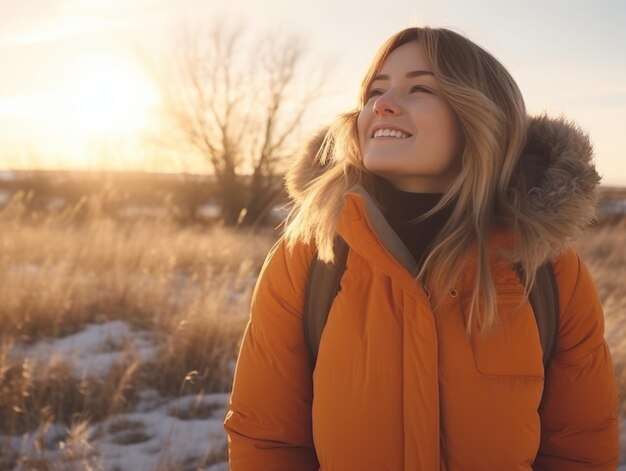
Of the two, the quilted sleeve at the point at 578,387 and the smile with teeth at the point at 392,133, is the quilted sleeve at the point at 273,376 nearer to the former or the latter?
the smile with teeth at the point at 392,133

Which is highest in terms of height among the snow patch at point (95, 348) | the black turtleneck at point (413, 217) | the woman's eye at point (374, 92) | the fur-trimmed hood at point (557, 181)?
the woman's eye at point (374, 92)

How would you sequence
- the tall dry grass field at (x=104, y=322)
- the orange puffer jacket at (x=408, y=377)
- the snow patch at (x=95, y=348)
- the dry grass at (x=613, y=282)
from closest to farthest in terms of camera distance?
the orange puffer jacket at (x=408, y=377), the tall dry grass field at (x=104, y=322), the snow patch at (x=95, y=348), the dry grass at (x=613, y=282)

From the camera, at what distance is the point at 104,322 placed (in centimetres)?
441

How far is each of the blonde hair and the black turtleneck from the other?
52 millimetres

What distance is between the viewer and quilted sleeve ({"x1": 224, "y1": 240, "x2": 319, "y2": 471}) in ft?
4.78

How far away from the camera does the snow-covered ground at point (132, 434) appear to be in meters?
2.69

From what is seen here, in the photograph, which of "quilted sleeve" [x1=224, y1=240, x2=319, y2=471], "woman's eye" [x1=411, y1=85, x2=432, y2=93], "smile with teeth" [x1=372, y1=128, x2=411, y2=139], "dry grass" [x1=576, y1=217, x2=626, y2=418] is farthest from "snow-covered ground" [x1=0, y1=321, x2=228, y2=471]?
"dry grass" [x1=576, y1=217, x2=626, y2=418]

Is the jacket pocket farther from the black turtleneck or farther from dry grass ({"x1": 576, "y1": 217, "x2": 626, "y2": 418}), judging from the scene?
dry grass ({"x1": 576, "y1": 217, "x2": 626, "y2": 418})

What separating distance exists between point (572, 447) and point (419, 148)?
0.90m

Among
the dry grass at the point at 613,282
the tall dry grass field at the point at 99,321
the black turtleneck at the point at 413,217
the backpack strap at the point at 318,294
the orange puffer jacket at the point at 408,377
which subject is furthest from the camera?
the dry grass at the point at 613,282

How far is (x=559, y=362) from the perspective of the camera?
145 centimetres

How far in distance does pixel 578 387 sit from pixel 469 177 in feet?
2.04

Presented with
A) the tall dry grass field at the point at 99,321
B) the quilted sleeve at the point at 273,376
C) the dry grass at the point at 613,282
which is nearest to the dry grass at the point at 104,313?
the tall dry grass field at the point at 99,321

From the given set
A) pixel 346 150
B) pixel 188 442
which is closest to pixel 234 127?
pixel 188 442
